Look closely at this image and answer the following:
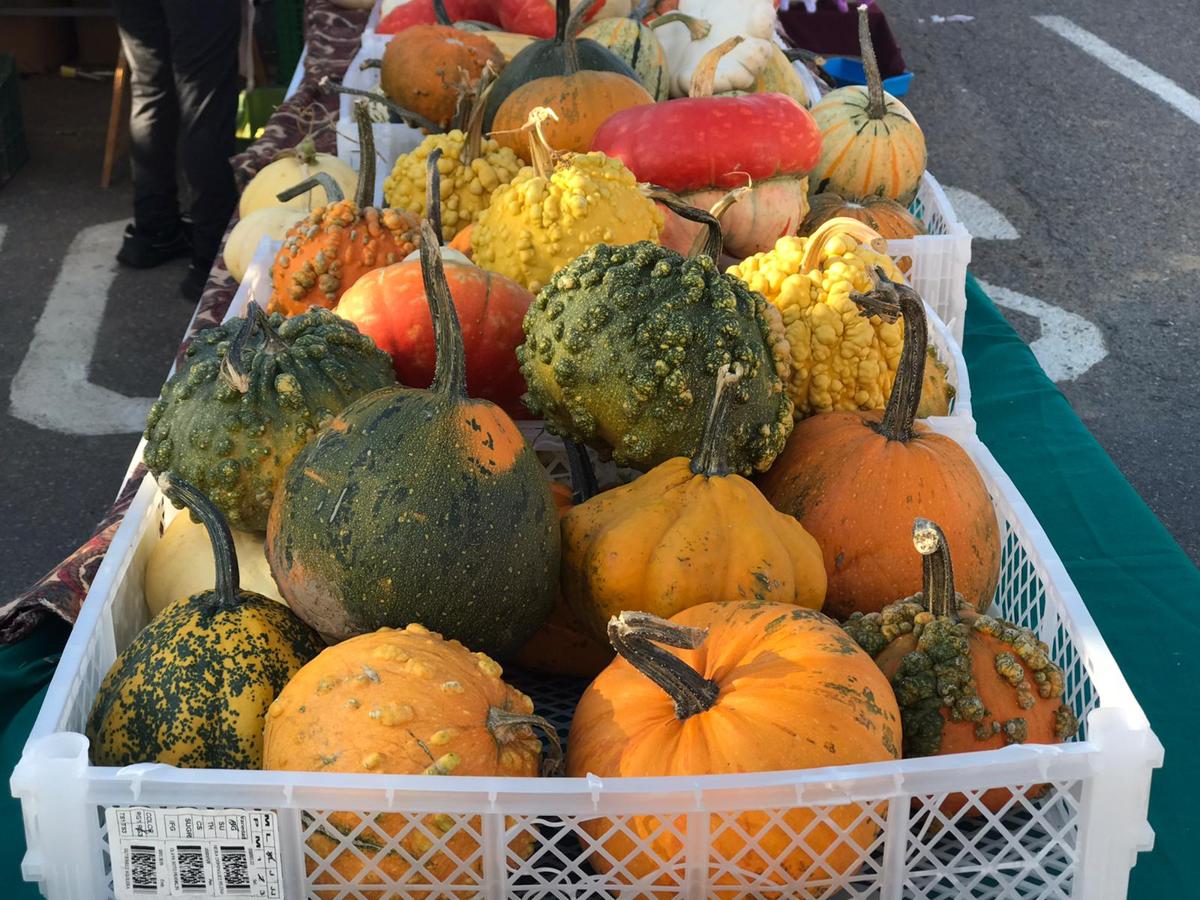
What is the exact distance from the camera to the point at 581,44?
8.48 feet

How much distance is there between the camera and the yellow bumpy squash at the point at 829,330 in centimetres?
167

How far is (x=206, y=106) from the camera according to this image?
4.05 metres

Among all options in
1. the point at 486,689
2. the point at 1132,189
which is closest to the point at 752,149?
the point at 486,689

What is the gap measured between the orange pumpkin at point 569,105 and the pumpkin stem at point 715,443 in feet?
3.46

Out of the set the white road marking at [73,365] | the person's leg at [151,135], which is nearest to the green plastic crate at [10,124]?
the white road marking at [73,365]

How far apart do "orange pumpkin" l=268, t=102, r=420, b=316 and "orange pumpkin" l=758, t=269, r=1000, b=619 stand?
815mm

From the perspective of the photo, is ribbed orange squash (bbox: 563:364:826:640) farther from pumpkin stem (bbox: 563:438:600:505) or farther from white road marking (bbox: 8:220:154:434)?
white road marking (bbox: 8:220:154:434)

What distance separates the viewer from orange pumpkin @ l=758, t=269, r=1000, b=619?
148cm

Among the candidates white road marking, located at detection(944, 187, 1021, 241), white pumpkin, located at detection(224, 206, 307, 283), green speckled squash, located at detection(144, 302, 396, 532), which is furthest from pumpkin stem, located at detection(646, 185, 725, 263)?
white road marking, located at detection(944, 187, 1021, 241)

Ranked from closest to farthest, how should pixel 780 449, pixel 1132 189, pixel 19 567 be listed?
pixel 780 449 → pixel 19 567 → pixel 1132 189

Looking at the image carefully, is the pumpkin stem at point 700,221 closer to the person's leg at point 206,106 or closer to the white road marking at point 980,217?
the person's leg at point 206,106

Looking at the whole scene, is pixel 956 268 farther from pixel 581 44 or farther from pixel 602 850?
pixel 602 850

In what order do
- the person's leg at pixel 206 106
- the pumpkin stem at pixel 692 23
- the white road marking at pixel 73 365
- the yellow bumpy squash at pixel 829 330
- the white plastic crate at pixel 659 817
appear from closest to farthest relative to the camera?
the white plastic crate at pixel 659 817 → the yellow bumpy squash at pixel 829 330 → the pumpkin stem at pixel 692 23 → the white road marking at pixel 73 365 → the person's leg at pixel 206 106

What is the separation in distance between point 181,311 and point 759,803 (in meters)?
3.82
